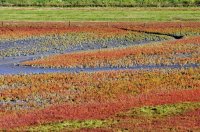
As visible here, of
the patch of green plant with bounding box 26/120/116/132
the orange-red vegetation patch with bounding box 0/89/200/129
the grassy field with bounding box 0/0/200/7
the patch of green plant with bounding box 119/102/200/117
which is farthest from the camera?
the grassy field with bounding box 0/0/200/7

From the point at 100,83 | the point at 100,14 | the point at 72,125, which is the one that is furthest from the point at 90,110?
the point at 100,14

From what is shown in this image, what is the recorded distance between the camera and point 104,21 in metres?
86.2

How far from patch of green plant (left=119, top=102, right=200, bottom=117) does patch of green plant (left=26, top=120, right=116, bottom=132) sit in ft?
7.01

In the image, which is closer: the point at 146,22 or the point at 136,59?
the point at 136,59

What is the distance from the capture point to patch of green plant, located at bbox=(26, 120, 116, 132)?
24516 mm

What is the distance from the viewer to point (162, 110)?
2814cm

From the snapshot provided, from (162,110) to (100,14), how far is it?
2807 inches

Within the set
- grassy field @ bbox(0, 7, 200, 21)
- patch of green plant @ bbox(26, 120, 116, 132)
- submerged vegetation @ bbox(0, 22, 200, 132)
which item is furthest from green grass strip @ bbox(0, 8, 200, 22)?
patch of green plant @ bbox(26, 120, 116, 132)

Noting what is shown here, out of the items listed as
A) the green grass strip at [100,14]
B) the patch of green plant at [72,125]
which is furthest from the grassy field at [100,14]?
the patch of green plant at [72,125]

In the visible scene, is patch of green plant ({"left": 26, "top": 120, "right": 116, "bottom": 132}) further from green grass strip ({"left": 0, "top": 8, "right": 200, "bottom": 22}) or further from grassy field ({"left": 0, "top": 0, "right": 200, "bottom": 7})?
grassy field ({"left": 0, "top": 0, "right": 200, "bottom": 7})

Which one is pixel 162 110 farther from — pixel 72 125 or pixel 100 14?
pixel 100 14

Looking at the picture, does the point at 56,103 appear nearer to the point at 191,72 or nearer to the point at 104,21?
the point at 191,72

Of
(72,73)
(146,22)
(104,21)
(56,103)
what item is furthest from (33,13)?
(56,103)

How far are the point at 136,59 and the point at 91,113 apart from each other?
22699 mm
